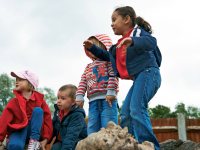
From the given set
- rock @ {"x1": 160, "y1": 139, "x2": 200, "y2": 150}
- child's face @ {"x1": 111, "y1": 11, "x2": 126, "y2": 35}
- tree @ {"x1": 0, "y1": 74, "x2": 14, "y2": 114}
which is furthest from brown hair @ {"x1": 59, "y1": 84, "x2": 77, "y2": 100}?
tree @ {"x1": 0, "y1": 74, "x2": 14, "y2": 114}

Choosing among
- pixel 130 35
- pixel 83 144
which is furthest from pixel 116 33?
pixel 83 144

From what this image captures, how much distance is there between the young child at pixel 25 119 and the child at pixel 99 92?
504mm

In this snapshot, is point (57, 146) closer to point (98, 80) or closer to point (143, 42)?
point (98, 80)

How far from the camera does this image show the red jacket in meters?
4.34

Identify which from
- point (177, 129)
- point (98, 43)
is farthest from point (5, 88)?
point (98, 43)

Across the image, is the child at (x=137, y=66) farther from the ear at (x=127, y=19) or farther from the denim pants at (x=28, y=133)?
the denim pants at (x=28, y=133)

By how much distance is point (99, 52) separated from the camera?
4.77m

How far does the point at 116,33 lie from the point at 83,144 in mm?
1717

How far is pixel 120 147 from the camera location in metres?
2.74

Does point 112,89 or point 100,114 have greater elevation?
point 112,89

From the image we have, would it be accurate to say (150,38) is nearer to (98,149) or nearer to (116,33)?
(116,33)

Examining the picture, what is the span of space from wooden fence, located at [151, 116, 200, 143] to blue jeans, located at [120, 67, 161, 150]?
342 inches

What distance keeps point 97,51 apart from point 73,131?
0.93m

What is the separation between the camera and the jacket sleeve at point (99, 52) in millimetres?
4704
